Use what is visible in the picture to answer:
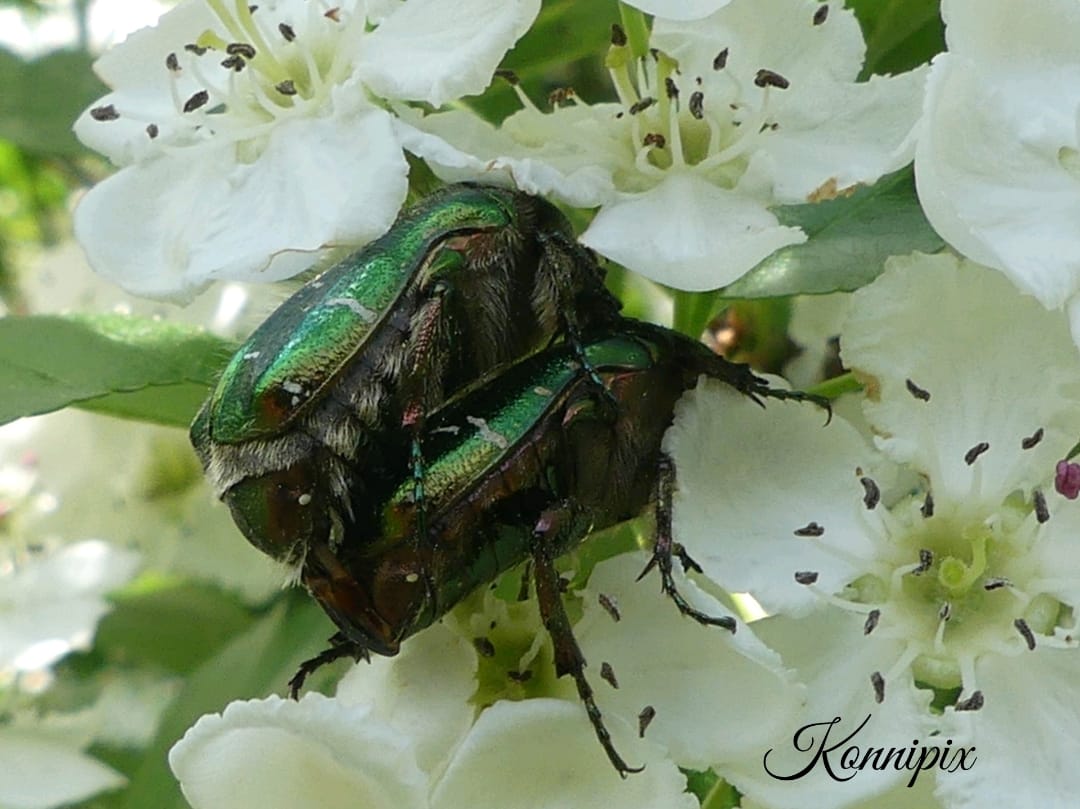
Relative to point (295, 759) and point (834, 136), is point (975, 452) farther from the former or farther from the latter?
point (295, 759)

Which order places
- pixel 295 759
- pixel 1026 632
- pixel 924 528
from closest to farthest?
pixel 295 759, pixel 1026 632, pixel 924 528

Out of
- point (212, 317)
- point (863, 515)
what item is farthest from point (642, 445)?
point (212, 317)

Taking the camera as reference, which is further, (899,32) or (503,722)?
(899,32)

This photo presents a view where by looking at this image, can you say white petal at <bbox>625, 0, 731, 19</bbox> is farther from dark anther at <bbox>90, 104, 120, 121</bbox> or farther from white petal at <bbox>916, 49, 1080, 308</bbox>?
dark anther at <bbox>90, 104, 120, 121</bbox>

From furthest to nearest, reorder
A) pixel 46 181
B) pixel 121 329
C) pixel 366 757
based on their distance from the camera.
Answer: pixel 46 181
pixel 121 329
pixel 366 757

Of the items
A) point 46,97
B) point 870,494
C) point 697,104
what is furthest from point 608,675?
point 46,97

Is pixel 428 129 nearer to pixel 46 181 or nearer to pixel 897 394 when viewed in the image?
pixel 897 394
